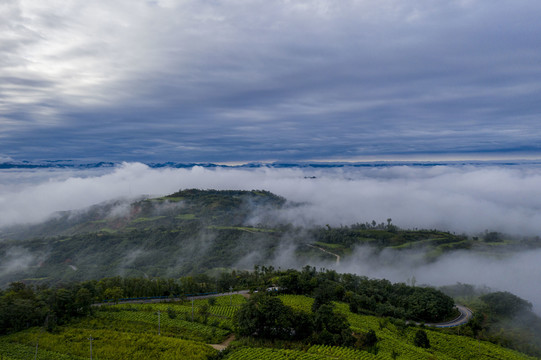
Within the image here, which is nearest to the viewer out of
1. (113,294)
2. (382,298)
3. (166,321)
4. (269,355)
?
(269,355)

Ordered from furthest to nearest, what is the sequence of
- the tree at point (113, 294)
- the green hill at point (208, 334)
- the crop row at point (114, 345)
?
the tree at point (113, 294) → the green hill at point (208, 334) → the crop row at point (114, 345)

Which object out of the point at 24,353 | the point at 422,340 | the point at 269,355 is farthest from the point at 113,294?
the point at 422,340

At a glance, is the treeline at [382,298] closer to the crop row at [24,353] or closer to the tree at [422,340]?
the tree at [422,340]

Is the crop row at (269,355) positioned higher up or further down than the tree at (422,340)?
higher up

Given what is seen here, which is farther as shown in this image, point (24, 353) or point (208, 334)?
point (208, 334)

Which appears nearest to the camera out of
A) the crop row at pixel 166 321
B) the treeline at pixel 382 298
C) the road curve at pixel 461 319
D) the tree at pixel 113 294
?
the crop row at pixel 166 321

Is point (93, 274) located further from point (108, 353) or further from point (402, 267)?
point (402, 267)

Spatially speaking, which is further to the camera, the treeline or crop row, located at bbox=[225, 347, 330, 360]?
the treeline

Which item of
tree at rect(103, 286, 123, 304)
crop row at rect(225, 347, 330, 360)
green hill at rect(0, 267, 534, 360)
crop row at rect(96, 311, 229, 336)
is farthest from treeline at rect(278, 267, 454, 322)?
tree at rect(103, 286, 123, 304)

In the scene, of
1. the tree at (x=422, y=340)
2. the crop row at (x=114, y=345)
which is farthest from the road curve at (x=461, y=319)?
the crop row at (x=114, y=345)

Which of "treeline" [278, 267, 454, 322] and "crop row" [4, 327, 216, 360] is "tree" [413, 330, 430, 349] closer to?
"treeline" [278, 267, 454, 322]

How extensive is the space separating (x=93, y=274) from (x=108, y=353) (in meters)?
138

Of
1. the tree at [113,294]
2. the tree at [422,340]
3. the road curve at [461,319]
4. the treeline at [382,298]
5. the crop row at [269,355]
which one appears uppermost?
the crop row at [269,355]

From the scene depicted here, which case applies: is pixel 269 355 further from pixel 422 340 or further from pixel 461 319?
pixel 461 319
